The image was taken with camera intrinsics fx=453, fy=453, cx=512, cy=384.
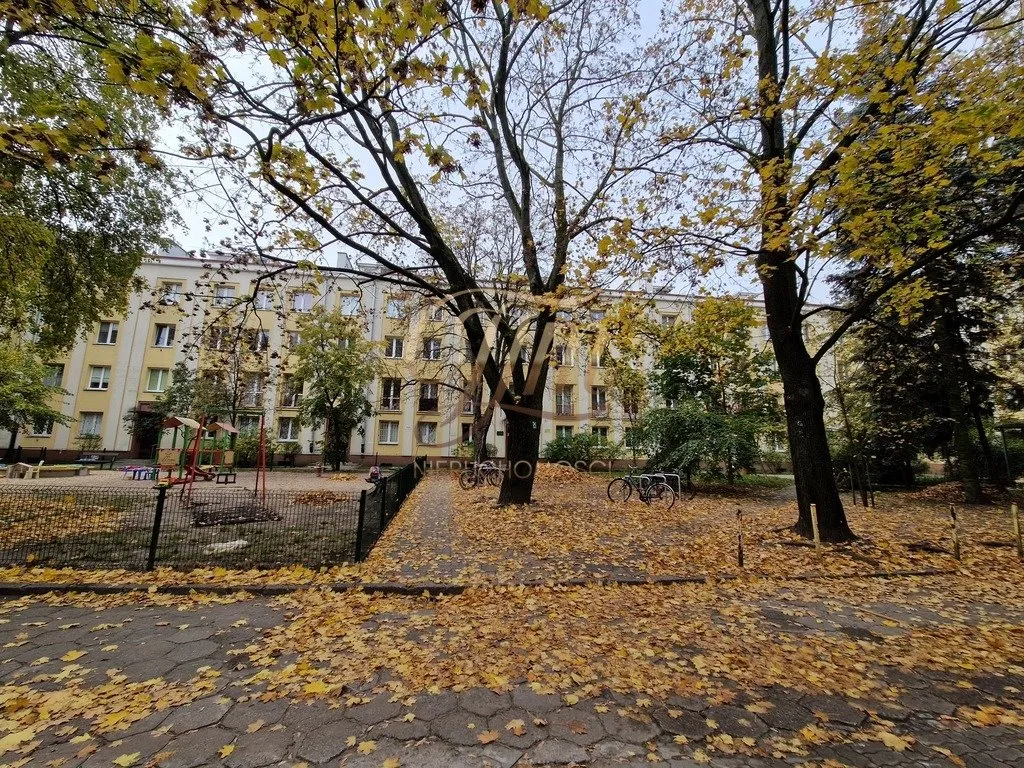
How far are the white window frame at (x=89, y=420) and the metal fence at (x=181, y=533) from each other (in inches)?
948

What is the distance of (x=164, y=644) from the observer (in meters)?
4.20

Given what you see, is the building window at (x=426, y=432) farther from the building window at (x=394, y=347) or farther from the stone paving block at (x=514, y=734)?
the stone paving block at (x=514, y=734)

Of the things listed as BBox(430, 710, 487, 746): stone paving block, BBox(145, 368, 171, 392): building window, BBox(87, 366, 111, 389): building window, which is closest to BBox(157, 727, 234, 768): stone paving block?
BBox(430, 710, 487, 746): stone paving block

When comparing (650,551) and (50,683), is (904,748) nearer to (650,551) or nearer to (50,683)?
(650,551)

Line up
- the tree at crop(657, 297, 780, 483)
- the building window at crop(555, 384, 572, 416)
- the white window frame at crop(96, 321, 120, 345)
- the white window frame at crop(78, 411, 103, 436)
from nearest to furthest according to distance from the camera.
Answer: the tree at crop(657, 297, 780, 483)
the white window frame at crop(78, 411, 103, 436)
the white window frame at crop(96, 321, 120, 345)
the building window at crop(555, 384, 572, 416)

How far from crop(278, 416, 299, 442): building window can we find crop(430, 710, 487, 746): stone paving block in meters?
32.1

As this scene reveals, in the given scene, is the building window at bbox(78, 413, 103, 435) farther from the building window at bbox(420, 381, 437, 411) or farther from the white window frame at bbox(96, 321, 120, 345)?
the building window at bbox(420, 381, 437, 411)

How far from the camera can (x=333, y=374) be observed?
2591 cm

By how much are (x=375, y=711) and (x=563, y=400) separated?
31.5m

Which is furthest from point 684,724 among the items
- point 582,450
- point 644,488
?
point 582,450

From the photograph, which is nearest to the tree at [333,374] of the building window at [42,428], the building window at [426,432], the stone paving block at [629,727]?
the building window at [426,432]

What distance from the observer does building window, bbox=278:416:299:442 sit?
31766mm

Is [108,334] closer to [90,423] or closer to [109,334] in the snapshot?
[109,334]

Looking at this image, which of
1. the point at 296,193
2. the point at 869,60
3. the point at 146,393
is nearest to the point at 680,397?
the point at 869,60
